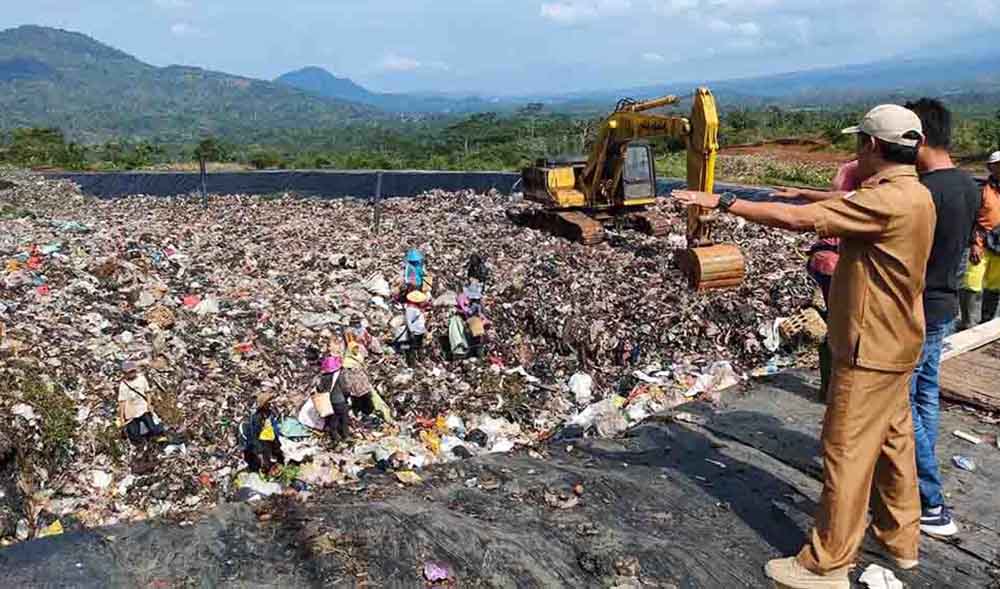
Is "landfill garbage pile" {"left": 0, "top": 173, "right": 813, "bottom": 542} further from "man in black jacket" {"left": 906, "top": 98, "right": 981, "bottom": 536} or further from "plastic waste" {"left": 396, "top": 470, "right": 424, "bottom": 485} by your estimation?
"man in black jacket" {"left": 906, "top": 98, "right": 981, "bottom": 536}

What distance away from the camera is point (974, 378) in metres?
4.75

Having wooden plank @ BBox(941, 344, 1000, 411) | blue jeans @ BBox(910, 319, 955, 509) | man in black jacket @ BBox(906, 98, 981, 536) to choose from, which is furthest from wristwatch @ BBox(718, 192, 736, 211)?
wooden plank @ BBox(941, 344, 1000, 411)

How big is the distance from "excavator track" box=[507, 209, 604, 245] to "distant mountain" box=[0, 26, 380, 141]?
7764 cm

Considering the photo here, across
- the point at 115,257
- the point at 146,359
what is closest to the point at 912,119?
the point at 146,359

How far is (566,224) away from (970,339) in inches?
222

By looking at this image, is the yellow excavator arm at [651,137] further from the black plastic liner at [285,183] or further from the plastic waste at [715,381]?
the black plastic liner at [285,183]

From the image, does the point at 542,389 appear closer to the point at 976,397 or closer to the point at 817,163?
the point at 976,397

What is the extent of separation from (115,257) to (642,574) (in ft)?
23.8

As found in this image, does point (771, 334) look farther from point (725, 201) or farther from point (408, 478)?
point (725, 201)

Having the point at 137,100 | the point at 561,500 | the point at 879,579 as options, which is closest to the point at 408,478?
the point at 561,500

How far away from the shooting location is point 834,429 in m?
2.71

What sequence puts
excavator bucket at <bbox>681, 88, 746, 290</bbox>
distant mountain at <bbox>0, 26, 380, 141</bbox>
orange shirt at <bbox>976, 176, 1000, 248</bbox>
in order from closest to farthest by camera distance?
orange shirt at <bbox>976, 176, 1000, 248</bbox> < excavator bucket at <bbox>681, 88, 746, 290</bbox> < distant mountain at <bbox>0, 26, 380, 141</bbox>

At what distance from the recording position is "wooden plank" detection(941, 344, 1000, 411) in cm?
448

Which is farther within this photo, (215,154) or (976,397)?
(215,154)
